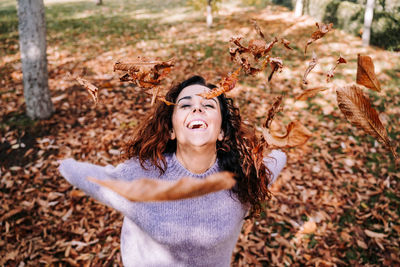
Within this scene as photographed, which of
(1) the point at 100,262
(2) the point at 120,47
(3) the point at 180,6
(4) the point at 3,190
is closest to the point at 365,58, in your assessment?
(1) the point at 100,262

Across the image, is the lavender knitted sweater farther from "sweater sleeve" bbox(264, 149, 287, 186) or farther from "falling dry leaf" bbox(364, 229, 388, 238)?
"falling dry leaf" bbox(364, 229, 388, 238)

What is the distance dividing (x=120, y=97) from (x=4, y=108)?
2.12 metres

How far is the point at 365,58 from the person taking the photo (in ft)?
1.93

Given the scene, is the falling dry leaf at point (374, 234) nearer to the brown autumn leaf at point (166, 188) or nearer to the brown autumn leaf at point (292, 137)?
the brown autumn leaf at point (292, 137)

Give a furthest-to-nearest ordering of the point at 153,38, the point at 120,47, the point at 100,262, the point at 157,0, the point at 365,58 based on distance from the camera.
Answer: the point at 157,0 < the point at 153,38 < the point at 120,47 < the point at 100,262 < the point at 365,58

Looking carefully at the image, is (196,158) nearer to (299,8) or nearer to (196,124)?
(196,124)

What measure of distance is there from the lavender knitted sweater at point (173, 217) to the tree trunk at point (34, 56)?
126 inches

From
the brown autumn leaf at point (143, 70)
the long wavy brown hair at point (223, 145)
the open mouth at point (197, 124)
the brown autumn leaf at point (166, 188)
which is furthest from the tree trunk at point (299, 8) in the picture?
the brown autumn leaf at point (166, 188)

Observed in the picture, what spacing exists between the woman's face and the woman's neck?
0.44ft

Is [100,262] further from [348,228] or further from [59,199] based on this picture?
[348,228]

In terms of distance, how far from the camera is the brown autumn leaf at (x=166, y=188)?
1.23ft

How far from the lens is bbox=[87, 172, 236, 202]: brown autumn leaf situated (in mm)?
375

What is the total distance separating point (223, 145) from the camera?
2080 mm

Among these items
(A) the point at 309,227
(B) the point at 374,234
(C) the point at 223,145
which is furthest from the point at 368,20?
(C) the point at 223,145
